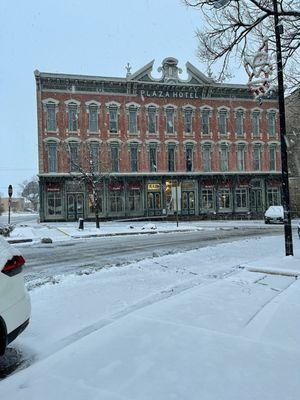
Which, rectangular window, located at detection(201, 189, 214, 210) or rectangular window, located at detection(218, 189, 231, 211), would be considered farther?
rectangular window, located at detection(218, 189, 231, 211)

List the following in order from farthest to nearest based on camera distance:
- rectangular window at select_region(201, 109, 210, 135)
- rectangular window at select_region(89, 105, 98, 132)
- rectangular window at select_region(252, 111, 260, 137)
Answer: rectangular window at select_region(252, 111, 260, 137) → rectangular window at select_region(201, 109, 210, 135) → rectangular window at select_region(89, 105, 98, 132)

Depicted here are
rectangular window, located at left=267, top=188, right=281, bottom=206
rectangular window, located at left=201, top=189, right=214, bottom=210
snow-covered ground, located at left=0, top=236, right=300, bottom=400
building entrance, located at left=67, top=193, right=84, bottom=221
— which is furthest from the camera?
rectangular window, located at left=267, top=188, right=281, bottom=206

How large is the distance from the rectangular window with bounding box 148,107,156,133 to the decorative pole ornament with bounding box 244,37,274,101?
33350mm

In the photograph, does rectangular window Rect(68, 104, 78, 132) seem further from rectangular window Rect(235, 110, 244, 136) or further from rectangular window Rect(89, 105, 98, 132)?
rectangular window Rect(235, 110, 244, 136)

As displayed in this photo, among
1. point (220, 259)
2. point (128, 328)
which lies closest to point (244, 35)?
point (220, 259)

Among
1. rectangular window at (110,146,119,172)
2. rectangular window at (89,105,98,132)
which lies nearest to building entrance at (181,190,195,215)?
rectangular window at (110,146,119,172)

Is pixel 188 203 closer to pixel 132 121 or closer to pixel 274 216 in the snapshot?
pixel 132 121

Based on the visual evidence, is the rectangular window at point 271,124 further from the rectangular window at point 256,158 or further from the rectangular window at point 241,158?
the rectangular window at point 241,158

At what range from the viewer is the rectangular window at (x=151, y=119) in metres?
43.6

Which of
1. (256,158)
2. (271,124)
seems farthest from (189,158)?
(271,124)

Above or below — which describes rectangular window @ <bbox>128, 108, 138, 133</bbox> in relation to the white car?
above

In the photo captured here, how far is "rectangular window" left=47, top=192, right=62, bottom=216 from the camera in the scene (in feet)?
132

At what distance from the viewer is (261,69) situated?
10.2 meters

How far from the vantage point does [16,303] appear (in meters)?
4.21
